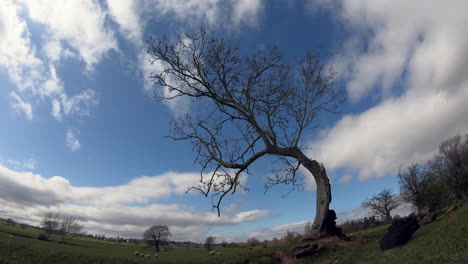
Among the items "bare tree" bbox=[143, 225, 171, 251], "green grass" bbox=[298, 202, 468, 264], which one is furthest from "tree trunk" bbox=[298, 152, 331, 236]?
"bare tree" bbox=[143, 225, 171, 251]

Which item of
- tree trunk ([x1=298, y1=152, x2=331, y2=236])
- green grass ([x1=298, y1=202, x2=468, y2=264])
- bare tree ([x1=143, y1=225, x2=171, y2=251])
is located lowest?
bare tree ([x1=143, y1=225, x2=171, y2=251])

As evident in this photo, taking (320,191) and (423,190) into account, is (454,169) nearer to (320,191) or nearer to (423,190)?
(423,190)

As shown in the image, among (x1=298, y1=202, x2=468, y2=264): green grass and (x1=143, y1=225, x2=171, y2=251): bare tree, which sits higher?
(x1=298, y1=202, x2=468, y2=264): green grass

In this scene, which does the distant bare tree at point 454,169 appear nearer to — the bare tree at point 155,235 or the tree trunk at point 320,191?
the tree trunk at point 320,191

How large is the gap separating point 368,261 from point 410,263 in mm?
2840

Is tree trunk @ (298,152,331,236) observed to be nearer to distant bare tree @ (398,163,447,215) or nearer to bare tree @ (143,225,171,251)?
distant bare tree @ (398,163,447,215)

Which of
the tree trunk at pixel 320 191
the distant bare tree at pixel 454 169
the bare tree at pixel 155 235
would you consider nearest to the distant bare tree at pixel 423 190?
the distant bare tree at pixel 454 169

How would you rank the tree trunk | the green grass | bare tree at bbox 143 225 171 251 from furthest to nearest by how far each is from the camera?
bare tree at bbox 143 225 171 251 < the tree trunk < the green grass

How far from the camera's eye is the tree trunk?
14.5 metres

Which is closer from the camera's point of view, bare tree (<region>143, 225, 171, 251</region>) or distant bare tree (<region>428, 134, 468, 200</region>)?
distant bare tree (<region>428, 134, 468, 200</region>)

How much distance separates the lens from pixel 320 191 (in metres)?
15.1

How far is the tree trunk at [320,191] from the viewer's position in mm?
14547

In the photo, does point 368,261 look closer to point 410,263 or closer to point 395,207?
point 410,263

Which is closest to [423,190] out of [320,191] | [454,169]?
[454,169]
